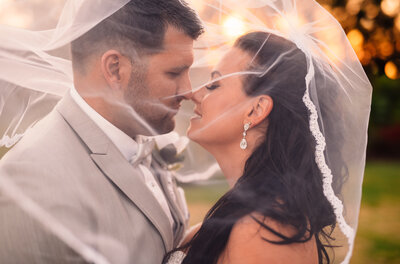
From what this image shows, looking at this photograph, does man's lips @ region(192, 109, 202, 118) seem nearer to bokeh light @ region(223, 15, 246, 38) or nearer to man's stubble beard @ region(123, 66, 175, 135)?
man's stubble beard @ region(123, 66, 175, 135)

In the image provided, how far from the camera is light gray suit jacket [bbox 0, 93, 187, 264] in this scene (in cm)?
189

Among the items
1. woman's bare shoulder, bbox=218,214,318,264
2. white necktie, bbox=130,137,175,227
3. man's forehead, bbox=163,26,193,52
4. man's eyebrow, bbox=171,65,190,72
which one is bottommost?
woman's bare shoulder, bbox=218,214,318,264

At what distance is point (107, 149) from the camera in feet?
7.23

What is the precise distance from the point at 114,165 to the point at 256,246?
0.79m

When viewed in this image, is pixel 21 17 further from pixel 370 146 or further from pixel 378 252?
pixel 370 146

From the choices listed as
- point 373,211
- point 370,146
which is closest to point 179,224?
point 373,211

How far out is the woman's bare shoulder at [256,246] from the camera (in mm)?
2148

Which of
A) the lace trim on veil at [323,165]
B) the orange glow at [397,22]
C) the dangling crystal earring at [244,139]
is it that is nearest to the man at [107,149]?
Answer: the dangling crystal earring at [244,139]

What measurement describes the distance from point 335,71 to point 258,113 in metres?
0.49

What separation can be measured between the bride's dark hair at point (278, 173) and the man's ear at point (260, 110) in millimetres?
33

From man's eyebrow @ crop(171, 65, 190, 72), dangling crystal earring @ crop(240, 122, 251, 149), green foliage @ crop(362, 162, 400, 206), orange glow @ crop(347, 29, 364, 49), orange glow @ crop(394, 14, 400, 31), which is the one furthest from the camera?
green foliage @ crop(362, 162, 400, 206)

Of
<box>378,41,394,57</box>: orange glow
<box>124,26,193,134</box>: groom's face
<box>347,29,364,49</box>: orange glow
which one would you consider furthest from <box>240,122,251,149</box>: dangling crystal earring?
<box>378,41,394,57</box>: orange glow

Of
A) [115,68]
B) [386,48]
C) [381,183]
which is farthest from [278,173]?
[381,183]

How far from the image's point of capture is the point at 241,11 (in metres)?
2.27
